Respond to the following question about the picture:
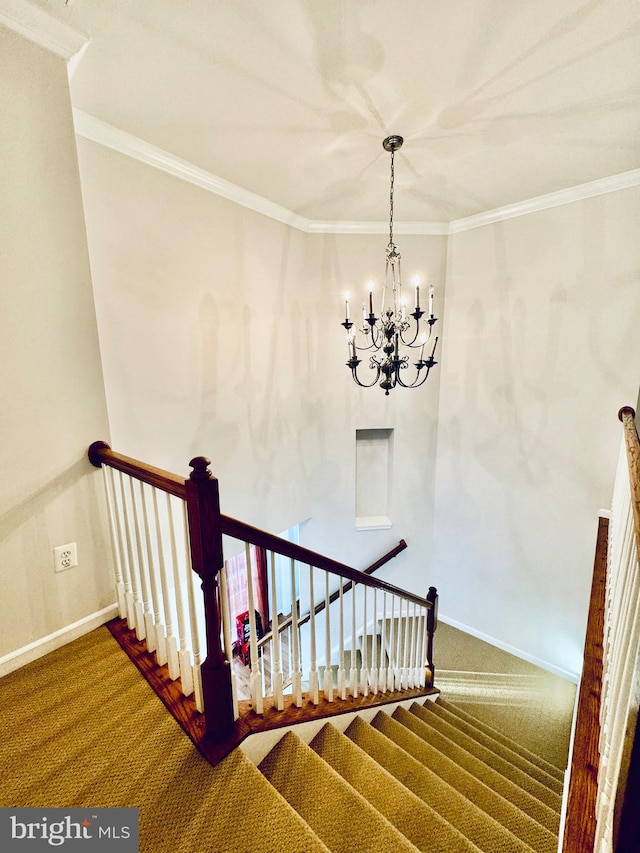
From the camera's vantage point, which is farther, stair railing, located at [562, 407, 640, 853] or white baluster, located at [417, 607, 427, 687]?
white baluster, located at [417, 607, 427, 687]

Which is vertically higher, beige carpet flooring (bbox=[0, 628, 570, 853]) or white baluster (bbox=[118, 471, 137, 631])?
white baluster (bbox=[118, 471, 137, 631])

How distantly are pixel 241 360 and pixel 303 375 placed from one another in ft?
2.59

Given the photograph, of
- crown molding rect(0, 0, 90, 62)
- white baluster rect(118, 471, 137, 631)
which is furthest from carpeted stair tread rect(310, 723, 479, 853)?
crown molding rect(0, 0, 90, 62)

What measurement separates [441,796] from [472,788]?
1.01ft

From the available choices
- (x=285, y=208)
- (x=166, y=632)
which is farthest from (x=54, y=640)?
(x=285, y=208)

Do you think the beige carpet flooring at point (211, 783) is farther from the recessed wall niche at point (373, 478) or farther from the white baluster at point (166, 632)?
the recessed wall niche at point (373, 478)

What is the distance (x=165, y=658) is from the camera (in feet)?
5.29

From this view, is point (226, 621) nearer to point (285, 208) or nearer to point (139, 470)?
point (139, 470)

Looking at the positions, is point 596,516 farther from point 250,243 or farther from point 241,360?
point 250,243

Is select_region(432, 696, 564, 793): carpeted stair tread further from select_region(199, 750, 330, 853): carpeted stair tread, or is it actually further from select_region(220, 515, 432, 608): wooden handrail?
select_region(199, 750, 330, 853): carpeted stair tread

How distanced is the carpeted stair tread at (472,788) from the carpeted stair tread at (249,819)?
979 mm

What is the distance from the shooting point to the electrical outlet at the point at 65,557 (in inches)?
66.1

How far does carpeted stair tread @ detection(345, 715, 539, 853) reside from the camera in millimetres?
1313

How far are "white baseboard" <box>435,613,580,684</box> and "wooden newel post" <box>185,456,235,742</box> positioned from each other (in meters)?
Result: 3.33
